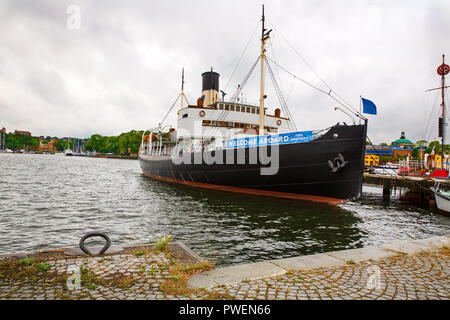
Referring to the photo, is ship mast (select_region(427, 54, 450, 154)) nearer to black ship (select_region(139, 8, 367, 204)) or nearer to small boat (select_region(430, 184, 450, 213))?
small boat (select_region(430, 184, 450, 213))

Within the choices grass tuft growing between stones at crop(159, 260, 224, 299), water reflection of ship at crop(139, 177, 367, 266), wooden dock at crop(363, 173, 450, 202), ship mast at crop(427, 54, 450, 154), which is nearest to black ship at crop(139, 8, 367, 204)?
water reflection of ship at crop(139, 177, 367, 266)

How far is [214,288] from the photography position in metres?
3.93

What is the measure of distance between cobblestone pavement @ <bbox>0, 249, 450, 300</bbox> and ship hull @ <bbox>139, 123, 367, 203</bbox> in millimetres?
10924

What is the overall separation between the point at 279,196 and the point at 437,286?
13.9 meters

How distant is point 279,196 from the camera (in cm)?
1800

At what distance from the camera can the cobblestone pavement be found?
12.1 feet

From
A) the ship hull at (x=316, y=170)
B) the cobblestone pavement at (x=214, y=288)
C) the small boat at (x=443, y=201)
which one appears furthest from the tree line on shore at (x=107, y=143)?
the cobblestone pavement at (x=214, y=288)

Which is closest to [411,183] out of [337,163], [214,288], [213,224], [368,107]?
[337,163]

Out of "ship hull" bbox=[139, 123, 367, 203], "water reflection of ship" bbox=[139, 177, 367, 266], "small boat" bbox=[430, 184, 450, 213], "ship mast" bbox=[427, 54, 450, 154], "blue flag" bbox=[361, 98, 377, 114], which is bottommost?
"water reflection of ship" bbox=[139, 177, 367, 266]

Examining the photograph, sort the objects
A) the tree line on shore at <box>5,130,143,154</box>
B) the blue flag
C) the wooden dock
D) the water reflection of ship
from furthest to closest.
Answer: the tree line on shore at <box>5,130,143,154</box> → the wooden dock → the blue flag → the water reflection of ship

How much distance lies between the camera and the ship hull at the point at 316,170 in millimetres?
15336

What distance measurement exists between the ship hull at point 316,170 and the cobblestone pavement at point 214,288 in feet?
35.8

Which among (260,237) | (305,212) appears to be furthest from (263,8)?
(260,237)
